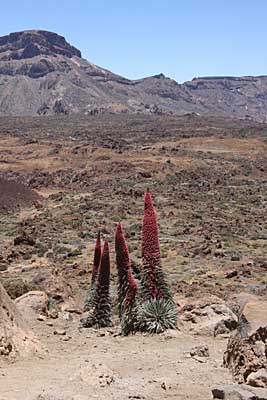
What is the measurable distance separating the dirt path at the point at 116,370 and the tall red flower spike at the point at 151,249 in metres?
0.96

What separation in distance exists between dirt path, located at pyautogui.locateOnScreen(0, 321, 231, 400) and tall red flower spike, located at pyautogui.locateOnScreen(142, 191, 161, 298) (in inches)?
37.7

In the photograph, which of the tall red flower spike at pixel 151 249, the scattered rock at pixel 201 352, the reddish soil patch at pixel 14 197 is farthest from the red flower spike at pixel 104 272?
the reddish soil patch at pixel 14 197

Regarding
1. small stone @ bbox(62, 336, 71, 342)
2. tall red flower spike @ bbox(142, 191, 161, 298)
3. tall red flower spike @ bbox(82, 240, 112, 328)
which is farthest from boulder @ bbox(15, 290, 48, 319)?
tall red flower spike @ bbox(142, 191, 161, 298)

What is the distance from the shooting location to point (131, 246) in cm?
2619

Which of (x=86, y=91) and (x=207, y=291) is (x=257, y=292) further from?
(x=86, y=91)

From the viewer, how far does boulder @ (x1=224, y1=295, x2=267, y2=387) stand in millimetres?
7116

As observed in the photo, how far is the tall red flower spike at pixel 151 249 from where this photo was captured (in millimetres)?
10152

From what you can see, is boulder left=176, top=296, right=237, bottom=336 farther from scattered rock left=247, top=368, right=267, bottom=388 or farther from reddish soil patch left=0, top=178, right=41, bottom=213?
reddish soil patch left=0, top=178, right=41, bottom=213

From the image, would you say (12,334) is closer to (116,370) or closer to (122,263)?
(116,370)

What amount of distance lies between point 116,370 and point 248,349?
6.55 feet

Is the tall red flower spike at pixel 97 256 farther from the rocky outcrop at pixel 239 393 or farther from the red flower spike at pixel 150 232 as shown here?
the rocky outcrop at pixel 239 393

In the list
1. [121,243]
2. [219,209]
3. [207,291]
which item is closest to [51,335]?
[121,243]

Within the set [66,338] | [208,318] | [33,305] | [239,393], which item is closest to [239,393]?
[239,393]

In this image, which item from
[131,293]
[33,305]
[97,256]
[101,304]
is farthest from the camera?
[33,305]
